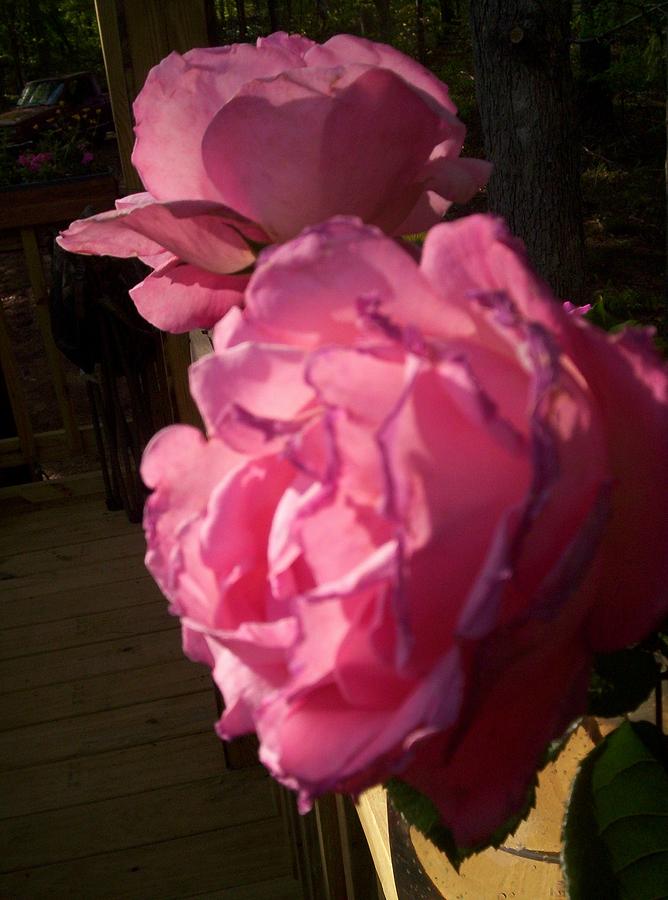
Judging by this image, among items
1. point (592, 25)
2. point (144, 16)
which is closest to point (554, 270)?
point (144, 16)

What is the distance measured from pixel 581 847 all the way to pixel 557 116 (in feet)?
8.00

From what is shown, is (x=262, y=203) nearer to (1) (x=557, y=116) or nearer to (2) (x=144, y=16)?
(2) (x=144, y=16)

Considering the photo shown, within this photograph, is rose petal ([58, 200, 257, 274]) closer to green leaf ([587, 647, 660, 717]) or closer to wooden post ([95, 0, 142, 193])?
green leaf ([587, 647, 660, 717])

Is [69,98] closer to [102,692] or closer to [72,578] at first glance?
[72,578]

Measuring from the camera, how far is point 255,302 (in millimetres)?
254

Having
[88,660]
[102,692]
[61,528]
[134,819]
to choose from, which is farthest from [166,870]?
[61,528]

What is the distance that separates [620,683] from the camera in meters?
0.33

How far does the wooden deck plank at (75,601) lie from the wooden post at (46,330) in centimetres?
83

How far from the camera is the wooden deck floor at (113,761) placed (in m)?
2.26

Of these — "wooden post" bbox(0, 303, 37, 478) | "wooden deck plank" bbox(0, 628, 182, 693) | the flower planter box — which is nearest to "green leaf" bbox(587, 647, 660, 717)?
"wooden deck plank" bbox(0, 628, 182, 693)

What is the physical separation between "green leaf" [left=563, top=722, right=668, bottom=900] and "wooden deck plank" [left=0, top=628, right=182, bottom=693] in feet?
8.59

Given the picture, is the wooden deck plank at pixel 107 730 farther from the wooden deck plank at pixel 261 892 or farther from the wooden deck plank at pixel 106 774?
the wooden deck plank at pixel 261 892

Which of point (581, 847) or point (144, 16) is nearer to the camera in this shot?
point (581, 847)

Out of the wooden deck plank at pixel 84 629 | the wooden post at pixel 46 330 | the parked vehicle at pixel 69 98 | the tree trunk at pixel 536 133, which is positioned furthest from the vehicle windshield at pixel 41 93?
the tree trunk at pixel 536 133
